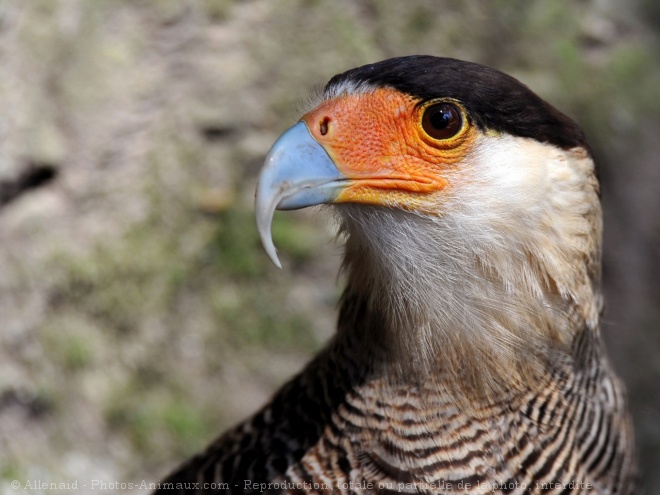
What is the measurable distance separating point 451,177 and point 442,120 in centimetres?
15

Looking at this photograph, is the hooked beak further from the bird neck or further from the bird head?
the bird neck

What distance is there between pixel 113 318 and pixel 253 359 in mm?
888

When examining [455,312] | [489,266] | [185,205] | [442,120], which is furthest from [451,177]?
[185,205]

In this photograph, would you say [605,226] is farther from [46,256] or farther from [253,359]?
[46,256]

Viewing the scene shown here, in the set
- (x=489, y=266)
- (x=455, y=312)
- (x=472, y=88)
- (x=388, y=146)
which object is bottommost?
(x=455, y=312)

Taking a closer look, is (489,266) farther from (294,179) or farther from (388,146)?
(294,179)

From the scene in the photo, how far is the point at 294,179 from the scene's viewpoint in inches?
70.2

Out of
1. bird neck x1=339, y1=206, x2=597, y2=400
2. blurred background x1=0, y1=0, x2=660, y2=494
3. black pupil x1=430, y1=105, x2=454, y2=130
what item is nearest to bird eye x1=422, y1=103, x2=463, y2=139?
black pupil x1=430, y1=105, x2=454, y2=130

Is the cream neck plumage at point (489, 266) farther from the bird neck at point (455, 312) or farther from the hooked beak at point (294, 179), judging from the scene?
the hooked beak at point (294, 179)

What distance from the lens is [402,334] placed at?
203 centimetres

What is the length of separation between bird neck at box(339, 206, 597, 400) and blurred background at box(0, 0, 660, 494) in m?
2.19

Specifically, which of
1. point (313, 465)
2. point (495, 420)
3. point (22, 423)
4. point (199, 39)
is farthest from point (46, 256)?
point (495, 420)

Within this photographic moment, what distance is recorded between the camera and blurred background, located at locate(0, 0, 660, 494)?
4160mm

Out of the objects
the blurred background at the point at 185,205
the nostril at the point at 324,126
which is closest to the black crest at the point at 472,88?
the nostril at the point at 324,126
